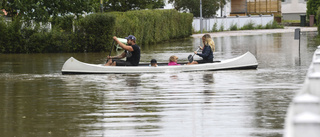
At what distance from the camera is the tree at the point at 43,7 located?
25.9 m

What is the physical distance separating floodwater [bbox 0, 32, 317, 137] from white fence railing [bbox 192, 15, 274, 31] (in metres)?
37.4

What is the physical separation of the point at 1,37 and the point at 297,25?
47.7m

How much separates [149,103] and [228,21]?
164ft

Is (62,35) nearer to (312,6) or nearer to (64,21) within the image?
(64,21)

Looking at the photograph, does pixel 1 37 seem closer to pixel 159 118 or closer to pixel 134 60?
pixel 134 60

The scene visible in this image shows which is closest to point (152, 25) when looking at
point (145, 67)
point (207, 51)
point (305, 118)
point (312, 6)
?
point (207, 51)

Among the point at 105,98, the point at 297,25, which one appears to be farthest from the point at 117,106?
the point at 297,25

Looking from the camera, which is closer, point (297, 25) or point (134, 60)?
point (134, 60)

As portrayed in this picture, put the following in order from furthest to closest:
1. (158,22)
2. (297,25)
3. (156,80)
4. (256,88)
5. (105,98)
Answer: (297,25) < (158,22) < (156,80) < (256,88) < (105,98)

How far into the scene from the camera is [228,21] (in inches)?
2363

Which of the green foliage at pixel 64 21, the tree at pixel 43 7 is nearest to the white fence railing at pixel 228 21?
the green foliage at pixel 64 21

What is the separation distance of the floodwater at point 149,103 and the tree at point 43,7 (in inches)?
304

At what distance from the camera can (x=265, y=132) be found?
7508 mm

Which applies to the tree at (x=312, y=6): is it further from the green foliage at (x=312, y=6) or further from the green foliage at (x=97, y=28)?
the green foliage at (x=97, y=28)
